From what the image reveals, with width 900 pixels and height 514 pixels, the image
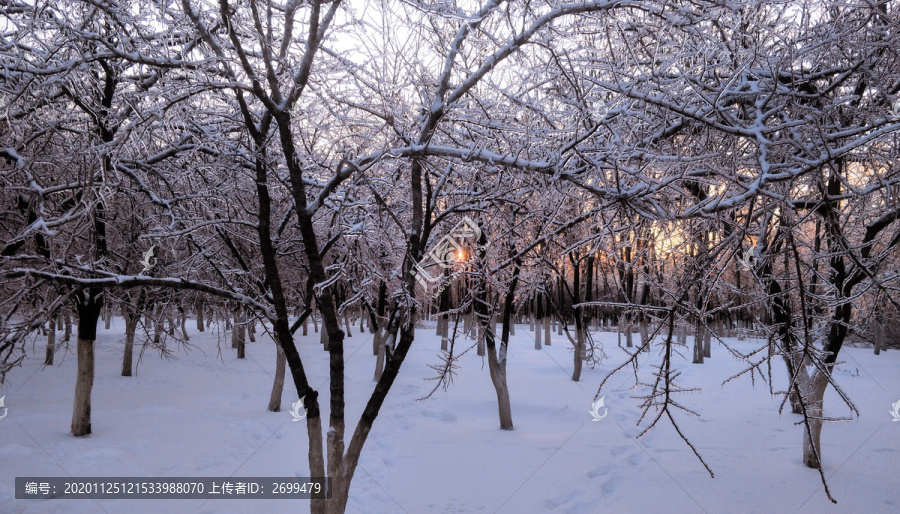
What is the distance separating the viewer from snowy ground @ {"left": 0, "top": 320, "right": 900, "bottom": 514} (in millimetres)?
7395

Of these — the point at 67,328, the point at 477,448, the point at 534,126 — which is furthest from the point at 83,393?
the point at 534,126

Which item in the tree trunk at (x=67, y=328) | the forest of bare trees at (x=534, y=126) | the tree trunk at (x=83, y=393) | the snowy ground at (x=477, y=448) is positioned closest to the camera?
the forest of bare trees at (x=534, y=126)

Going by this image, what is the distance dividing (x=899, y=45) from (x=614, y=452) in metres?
7.39

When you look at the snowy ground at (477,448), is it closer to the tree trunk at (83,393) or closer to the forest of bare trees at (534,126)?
the tree trunk at (83,393)

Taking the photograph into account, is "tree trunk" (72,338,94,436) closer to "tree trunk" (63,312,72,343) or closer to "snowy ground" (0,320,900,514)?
"snowy ground" (0,320,900,514)

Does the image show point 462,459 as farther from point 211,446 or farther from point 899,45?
point 899,45

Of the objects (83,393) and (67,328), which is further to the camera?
(83,393)

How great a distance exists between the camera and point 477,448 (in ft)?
32.8

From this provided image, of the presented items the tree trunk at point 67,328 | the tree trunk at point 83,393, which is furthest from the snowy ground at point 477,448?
the tree trunk at point 67,328

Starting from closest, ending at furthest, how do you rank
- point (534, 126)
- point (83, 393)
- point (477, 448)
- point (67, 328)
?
point (534, 126)
point (67, 328)
point (83, 393)
point (477, 448)

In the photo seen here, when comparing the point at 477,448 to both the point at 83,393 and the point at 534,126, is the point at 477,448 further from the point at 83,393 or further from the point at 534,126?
the point at 83,393

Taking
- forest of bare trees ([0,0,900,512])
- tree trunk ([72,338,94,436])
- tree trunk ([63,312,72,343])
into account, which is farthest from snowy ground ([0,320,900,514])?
forest of bare trees ([0,0,900,512])

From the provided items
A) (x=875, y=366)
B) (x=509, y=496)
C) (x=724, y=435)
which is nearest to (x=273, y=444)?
(x=509, y=496)

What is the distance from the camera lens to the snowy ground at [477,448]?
7395 millimetres
